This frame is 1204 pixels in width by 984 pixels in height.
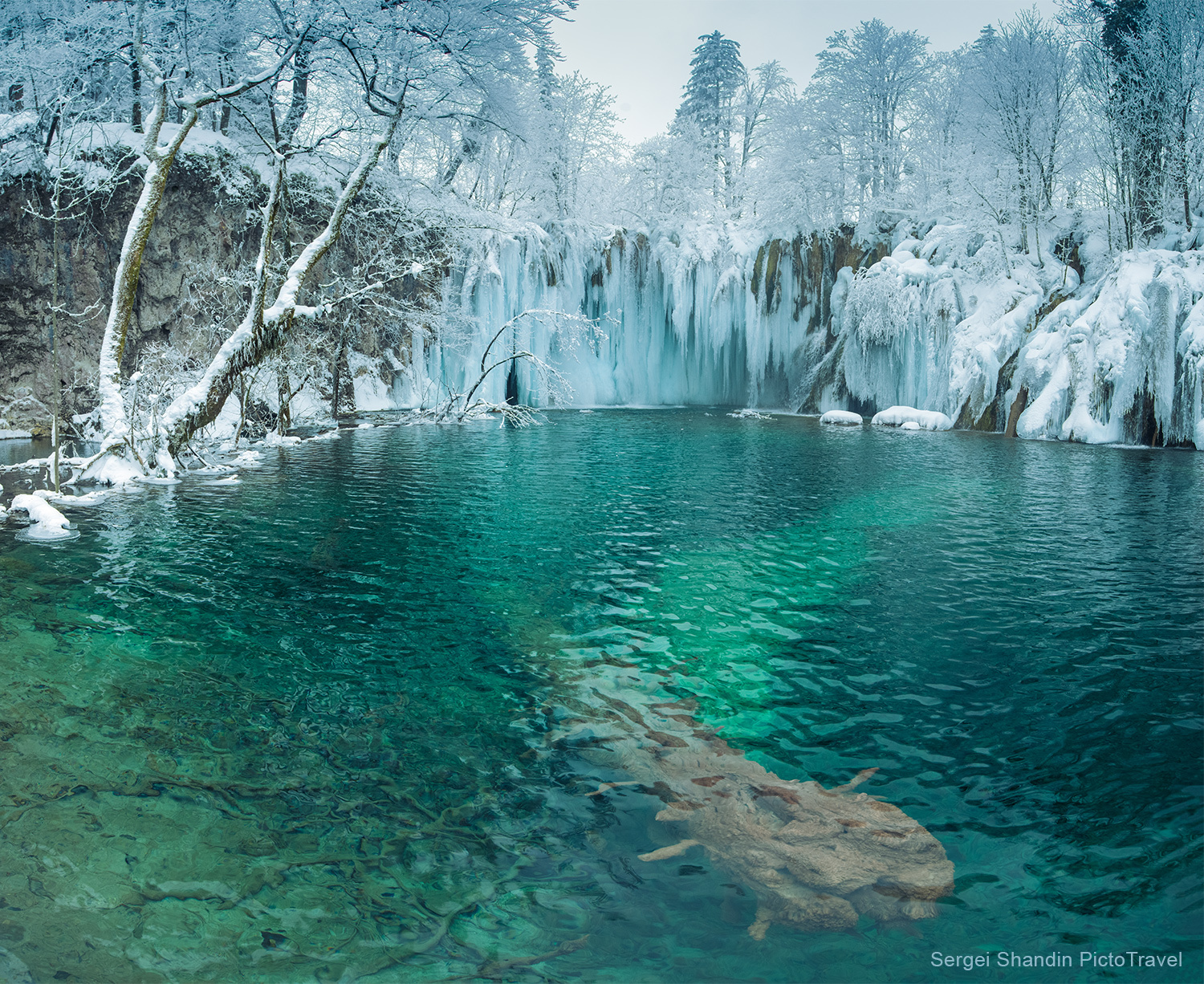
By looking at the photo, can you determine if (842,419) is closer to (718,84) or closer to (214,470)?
(214,470)

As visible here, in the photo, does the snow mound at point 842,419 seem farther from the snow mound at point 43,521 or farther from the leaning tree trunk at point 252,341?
the snow mound at point 43,521

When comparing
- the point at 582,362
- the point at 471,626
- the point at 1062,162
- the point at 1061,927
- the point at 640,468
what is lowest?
the point at 1061,927

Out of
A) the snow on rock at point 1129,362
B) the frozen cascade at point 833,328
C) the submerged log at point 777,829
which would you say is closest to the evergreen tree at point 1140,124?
the frozen cascade at point 833,328

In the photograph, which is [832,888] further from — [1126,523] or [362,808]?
[1126,523]

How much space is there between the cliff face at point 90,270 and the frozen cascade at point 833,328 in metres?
7.33

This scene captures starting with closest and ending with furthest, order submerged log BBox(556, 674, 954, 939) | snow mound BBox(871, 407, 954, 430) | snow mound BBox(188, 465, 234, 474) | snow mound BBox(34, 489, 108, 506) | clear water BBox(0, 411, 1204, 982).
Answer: clear water BBox(0, 411, 1204, 982) < submerged log BBox(556, 674, 954, 939) < snow mound BBox(34, 489, 108, 506) < snow mound BBox(188, 465, 234, 474) < snow mound BBox(871, 407, 954, 430)

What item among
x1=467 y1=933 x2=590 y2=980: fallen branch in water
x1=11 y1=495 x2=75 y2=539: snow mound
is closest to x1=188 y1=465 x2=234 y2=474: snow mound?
x1=11 y1=495 x2=75 y2=539: snow mound

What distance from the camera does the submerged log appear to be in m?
2.90

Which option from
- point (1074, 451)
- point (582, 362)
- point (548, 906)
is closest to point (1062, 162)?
point (1074, 451)

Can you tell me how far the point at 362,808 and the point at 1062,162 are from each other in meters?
31.5

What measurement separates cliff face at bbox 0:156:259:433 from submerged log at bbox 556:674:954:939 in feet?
63.4

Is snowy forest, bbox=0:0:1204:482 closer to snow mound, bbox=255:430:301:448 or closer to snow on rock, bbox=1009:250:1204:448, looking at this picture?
snow on rock, bbox=1009:250:1204:448

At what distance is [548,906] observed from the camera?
2830 millimetres

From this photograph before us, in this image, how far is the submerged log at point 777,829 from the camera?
9.52ft
